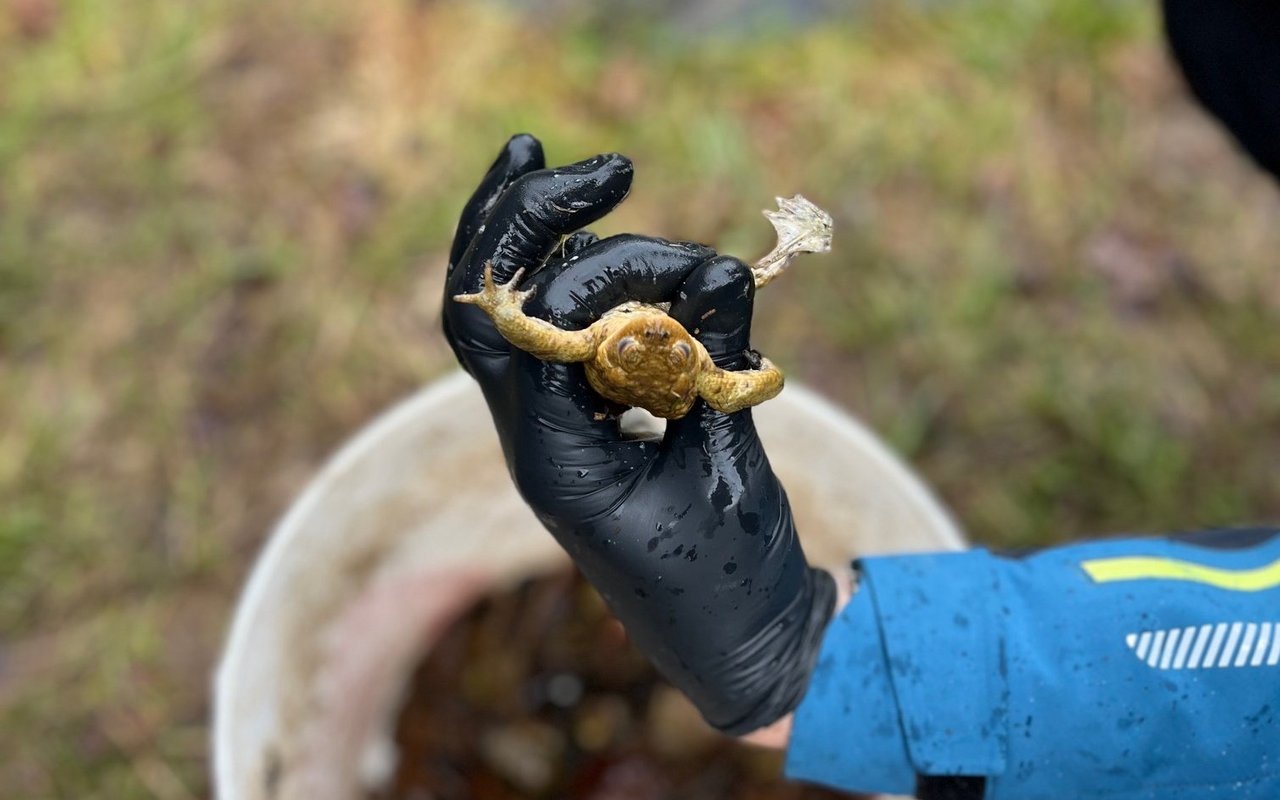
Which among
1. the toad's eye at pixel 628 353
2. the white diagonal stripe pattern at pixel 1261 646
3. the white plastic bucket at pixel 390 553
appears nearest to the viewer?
the toad's eye at pixel 628 353

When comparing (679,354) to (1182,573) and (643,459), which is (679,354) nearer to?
(643,459)

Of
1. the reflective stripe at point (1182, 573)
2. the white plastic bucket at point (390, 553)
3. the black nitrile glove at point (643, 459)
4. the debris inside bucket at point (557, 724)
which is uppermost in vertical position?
the black nitrile glove at point (643, 459)

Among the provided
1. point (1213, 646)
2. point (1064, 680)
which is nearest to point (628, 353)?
point (1064, 680)

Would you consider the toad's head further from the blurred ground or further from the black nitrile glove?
the blurred ground

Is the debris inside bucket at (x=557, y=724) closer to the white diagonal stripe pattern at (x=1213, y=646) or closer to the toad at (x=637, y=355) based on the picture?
the white diagonal stripe pattern at (x=1213, y=646)

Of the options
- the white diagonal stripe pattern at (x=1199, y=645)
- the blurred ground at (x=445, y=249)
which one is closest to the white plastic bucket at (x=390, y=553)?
the blurred ground at (x=445, y=249)

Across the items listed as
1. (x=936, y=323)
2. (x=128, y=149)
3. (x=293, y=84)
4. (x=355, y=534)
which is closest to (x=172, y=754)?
(x=355, y=534)

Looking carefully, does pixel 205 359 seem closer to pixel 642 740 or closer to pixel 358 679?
pixel 358 679
